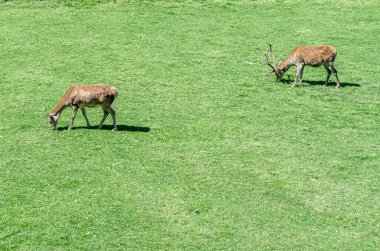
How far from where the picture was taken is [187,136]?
22234mm

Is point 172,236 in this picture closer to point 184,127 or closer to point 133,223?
point 133,223

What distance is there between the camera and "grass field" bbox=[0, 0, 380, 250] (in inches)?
663

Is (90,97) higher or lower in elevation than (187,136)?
higher

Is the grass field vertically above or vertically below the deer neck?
below

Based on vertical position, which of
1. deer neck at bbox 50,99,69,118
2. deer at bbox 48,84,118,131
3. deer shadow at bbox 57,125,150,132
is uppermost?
deer at bbox 48,84,118,131

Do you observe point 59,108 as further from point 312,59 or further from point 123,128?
point 312,59

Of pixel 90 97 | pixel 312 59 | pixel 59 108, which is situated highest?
pixel 90 97

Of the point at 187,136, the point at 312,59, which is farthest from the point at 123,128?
the point at 312,59

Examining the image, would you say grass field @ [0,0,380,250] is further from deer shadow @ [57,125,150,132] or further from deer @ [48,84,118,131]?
deer @ [48,84,118,131]

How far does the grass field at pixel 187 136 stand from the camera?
16.8 m

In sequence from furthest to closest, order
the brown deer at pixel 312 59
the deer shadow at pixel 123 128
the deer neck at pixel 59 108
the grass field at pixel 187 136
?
the brown deer at pixel 312 59 < the deer shadow at pixel 123 128 < the deer neck at pixel 59 108 < the grass field at pixel 187 136

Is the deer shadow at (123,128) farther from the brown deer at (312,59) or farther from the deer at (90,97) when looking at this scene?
the brown deer at (312,59)

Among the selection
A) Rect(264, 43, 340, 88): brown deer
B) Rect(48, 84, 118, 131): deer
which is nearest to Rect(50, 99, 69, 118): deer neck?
Rect(48, 84, 118, 131): deer

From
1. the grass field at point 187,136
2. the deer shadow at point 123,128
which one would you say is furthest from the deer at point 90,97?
the grass field at point 187,136
